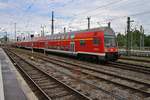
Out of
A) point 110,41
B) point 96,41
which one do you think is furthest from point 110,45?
point 96,41

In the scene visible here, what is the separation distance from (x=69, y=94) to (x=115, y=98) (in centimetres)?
189

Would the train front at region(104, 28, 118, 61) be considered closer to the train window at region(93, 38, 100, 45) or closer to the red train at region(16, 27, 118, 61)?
the red train at region(16, 27, 118, 61)

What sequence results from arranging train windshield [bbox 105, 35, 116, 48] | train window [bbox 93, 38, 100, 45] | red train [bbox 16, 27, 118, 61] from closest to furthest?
red train [bbox 16, 27, 118, 61], train windshield [bbox 105, 35, 116, 48], train window [bbox 93, 38, 100, 45]

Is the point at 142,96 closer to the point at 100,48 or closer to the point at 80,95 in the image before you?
the point at 80,95

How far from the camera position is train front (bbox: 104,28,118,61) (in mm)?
20000

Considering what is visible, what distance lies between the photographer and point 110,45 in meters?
20.5

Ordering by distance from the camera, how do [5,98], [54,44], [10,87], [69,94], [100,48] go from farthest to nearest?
[54,44]
[100,48]
[10,87]
[69,94]
[5,98]

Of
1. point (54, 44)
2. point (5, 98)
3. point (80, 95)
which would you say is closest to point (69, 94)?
point (80, 95)

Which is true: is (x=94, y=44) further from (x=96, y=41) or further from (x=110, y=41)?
(x=110, y=41)

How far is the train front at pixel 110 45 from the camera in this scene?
20000 millimetres

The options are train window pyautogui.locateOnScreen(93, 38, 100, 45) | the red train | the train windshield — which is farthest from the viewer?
train window pyautogui.locateOnScreen(93, 38, 100, 45)

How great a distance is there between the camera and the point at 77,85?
1100cm

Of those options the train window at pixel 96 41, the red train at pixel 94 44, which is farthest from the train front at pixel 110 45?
the train window at pixel 96 41

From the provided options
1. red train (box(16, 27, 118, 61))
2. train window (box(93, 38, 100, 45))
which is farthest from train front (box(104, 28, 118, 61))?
train window (box(93, 38, 100, 45))
